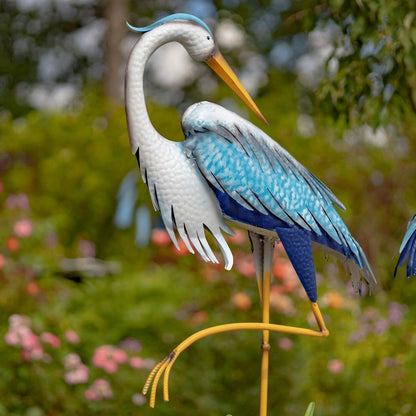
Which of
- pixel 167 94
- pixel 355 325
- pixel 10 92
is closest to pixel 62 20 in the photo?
pixel 10 92

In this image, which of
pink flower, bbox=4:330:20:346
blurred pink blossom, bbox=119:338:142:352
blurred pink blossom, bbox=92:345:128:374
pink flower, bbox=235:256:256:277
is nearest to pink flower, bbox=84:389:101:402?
blurred pink blossom, bbox=92:345:128:374

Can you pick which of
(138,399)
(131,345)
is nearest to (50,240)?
(131,345)

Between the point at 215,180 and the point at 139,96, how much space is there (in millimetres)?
368

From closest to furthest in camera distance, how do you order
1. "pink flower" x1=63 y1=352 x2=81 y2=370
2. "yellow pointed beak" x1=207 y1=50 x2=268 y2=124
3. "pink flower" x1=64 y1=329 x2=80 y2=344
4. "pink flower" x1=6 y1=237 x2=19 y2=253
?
"yellow pointed beak" x1=207 y1=50 x2=268 y2=124
"pink flower" x1=63 y1=352 x2=81 y2=370
"pink flower" x1=64 y1=329 x2=80 y2=344
"pink flower" x1=6 y1=237 x2=19 y2=253

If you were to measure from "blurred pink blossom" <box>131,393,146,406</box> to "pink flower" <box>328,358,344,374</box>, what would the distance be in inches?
44.1

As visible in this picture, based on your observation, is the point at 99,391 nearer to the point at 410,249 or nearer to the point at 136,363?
the point at 136,363

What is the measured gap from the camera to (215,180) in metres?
2.10

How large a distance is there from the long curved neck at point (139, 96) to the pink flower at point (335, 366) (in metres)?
2.17

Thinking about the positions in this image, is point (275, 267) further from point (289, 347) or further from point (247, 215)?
point (247, 215)

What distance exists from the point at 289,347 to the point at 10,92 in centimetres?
1029

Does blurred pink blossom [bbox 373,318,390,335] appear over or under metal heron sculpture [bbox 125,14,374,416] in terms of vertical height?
under

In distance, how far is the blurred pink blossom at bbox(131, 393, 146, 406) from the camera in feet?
10.7

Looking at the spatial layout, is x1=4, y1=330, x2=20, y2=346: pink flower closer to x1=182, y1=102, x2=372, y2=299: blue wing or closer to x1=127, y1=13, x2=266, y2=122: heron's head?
x1=182, y1=102, x2=372, y2=299: blue wing

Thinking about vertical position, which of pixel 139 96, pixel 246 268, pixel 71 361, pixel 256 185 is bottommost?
pixel 71 361
